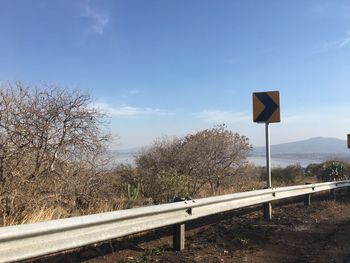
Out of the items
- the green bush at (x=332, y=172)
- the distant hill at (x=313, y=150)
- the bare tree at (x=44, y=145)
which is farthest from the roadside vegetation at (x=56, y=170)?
the distant hill at (x=313, y=150)

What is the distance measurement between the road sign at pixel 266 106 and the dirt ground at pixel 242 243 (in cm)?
213

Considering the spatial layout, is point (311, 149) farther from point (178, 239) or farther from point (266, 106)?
point (178, 239)

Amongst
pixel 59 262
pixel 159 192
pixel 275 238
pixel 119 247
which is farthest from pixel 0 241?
pixel 159 192

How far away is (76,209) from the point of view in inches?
369

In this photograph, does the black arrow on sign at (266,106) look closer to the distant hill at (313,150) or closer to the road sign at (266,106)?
the road sign at (266,106)

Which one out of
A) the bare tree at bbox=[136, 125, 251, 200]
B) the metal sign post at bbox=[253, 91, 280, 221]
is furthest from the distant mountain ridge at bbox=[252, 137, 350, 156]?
the metal sign post at bbox=[253, 91, 280, 221]

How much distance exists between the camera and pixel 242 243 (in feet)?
26.6

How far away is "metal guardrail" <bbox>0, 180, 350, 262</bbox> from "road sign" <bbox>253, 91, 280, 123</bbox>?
2.69 meters

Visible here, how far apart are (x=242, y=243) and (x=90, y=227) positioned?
132 inches

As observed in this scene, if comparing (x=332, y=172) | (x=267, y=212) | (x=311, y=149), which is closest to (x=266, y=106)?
(x=267, y=212)

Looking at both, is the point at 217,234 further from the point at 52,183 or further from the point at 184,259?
the point at 52,183

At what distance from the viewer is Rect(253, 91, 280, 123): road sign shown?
1083cm

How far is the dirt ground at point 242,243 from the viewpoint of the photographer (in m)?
6.93

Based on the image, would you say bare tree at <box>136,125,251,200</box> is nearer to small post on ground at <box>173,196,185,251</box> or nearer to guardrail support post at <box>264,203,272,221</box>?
guardrail support post at <box>264,203,272,221</box>
